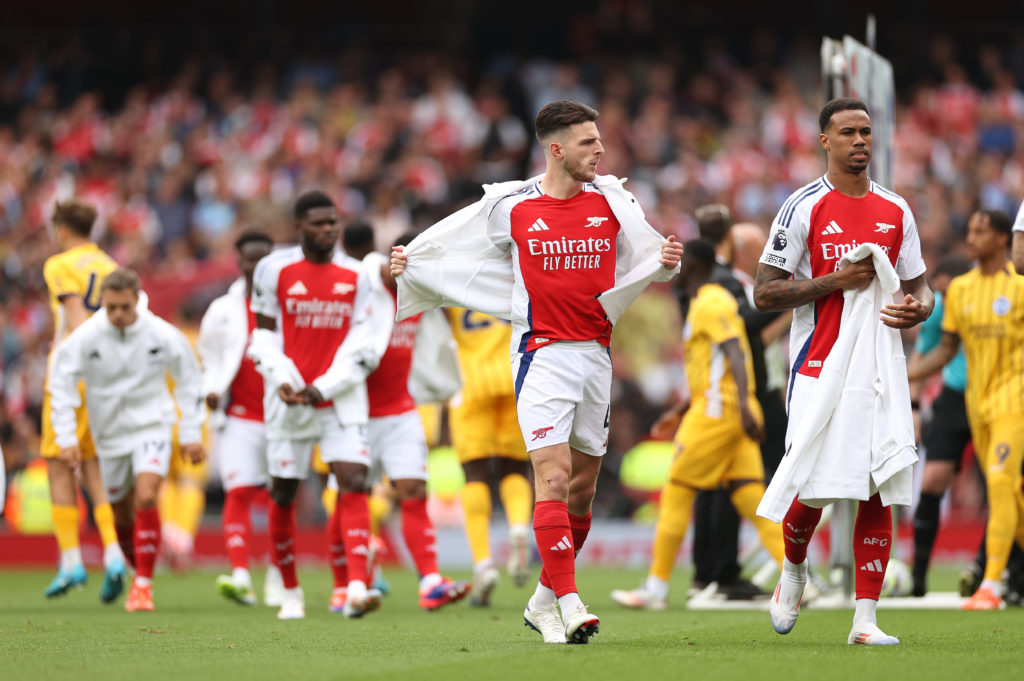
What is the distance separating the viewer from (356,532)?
9328 mm

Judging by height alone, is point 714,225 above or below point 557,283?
above

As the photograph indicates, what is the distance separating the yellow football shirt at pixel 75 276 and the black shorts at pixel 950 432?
19.8 feet

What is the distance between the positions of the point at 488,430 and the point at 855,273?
441 cm

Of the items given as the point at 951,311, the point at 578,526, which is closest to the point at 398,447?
the point at 578,526

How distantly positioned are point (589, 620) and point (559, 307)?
4.99 ft

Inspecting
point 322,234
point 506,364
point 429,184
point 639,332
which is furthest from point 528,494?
point 429,184

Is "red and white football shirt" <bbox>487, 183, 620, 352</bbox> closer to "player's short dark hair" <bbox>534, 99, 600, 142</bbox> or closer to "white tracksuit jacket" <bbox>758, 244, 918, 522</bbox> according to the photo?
"player's short dark hair" <bbox>534, 99, 600, 142</bbox>

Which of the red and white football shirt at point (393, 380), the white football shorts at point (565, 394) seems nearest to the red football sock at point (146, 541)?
the red and white football shirt at point (393, 380)

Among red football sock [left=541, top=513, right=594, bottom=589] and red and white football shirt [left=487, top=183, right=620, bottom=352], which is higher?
red and white football shirt [left=487, top=183, right=620, bottom=352]

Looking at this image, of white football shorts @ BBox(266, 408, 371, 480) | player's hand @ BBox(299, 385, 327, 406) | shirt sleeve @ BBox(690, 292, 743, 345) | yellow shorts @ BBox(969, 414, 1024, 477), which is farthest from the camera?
shirt sleeve @ BBox(690, 292, 743, 345)

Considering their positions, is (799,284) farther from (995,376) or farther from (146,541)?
(146,541)

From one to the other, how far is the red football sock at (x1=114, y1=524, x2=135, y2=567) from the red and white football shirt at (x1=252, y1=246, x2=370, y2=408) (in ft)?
7.23

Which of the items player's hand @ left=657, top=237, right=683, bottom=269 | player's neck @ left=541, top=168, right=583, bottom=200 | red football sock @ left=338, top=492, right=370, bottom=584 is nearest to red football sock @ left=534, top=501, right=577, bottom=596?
player's hand @ left=657, top=237, right=683, bottom=269

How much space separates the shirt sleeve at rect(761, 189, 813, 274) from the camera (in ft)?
23.7
